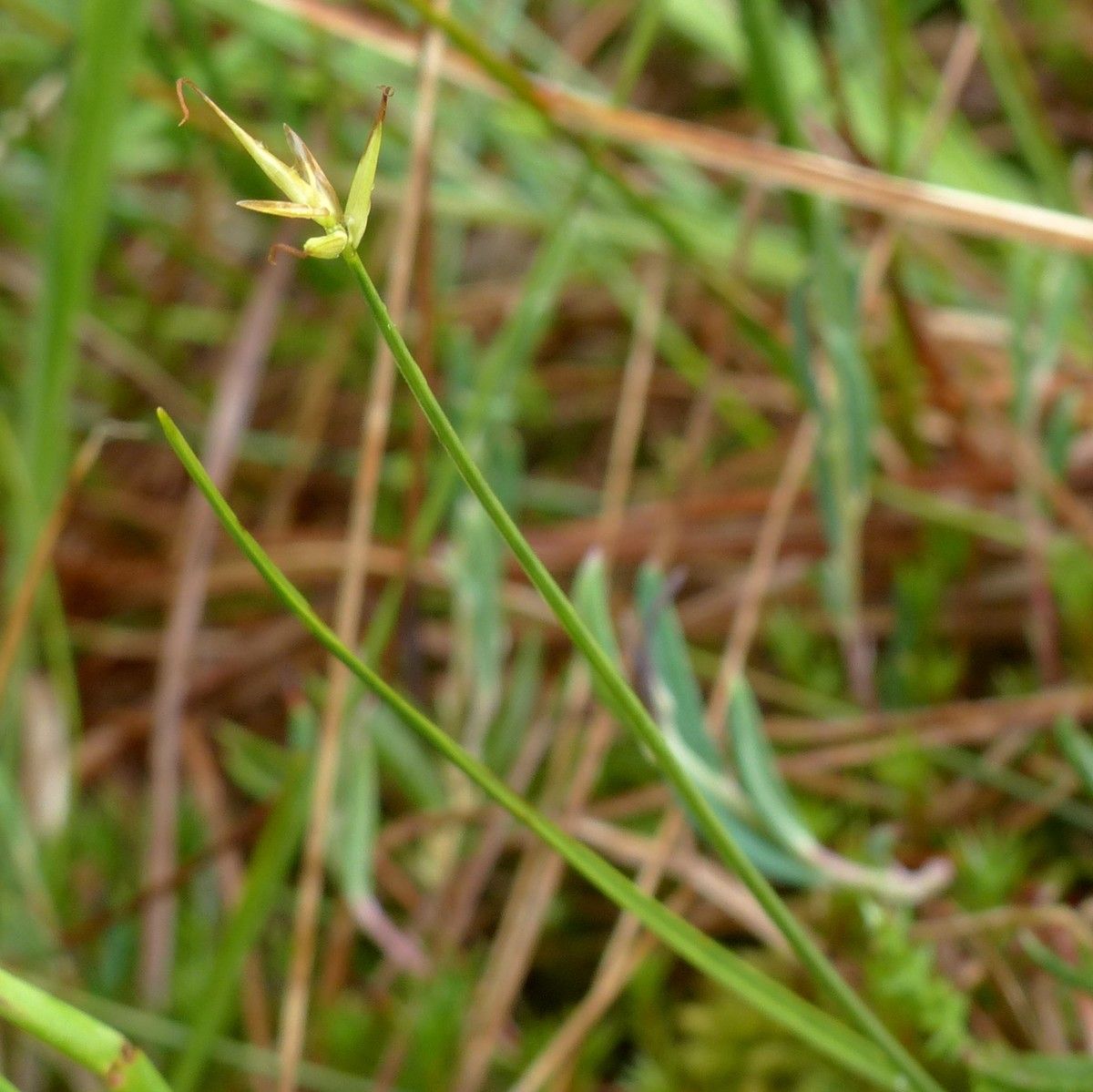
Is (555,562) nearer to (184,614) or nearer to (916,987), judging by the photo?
(184,614)

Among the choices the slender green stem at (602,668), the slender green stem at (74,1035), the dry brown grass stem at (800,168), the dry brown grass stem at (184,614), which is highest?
the dry brown grass stem at (800,168)

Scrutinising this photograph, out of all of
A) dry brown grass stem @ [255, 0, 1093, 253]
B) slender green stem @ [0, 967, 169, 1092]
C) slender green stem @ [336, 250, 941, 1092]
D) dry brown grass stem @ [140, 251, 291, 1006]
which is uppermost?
dry brown grass stem @ [255, 0, 1093, 253]

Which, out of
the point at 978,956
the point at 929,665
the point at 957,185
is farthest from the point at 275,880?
the point at 957,185

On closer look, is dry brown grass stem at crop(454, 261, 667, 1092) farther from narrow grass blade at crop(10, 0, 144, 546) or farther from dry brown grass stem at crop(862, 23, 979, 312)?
narrow grass blade at crop(10, 0, 144, 546)

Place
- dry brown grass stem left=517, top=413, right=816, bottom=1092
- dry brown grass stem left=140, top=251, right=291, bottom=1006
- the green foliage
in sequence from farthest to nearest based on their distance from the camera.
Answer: dry brown grass stem left=140, top=251, right=291, bottom=1006 → dry brown grass stem left=517, top=413, right=816, bottom=1092 → the green foliage

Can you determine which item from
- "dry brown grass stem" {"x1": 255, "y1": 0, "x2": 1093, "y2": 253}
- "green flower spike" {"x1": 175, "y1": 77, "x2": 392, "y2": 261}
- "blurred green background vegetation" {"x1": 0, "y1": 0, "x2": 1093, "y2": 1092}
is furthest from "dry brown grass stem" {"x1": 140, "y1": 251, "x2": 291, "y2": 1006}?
"green flower spike" {"x1": 175, "y1": 77, "x2": 392, "y2": 261}

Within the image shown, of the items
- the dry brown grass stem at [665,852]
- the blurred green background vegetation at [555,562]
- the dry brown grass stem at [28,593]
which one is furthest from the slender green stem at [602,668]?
the dry brown grass stem at [28,593]

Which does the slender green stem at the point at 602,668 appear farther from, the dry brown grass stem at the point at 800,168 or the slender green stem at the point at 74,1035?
the dry brown grass stem at the point at 800,168
